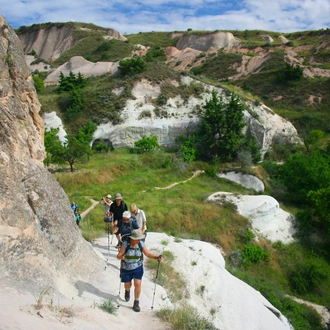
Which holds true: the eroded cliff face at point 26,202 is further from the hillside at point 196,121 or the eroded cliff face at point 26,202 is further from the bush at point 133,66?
the bush at point 133,66

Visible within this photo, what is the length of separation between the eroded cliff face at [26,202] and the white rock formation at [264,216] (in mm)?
13067

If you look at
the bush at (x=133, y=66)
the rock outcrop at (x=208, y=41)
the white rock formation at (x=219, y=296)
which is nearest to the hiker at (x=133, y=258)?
the white rock formation at (x=219, y=296)

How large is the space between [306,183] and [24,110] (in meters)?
19.5

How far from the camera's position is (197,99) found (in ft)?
102

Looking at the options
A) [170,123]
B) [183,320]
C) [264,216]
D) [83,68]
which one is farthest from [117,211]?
[83,68]

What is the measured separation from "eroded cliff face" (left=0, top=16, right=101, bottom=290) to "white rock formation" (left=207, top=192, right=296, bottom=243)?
13067mm

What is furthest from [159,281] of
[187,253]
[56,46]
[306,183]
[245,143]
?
[56,46]

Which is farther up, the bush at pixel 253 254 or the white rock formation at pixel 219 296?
the white rock formation at pixel 219 296

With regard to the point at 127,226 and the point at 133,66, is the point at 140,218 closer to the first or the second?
the point at 127,226

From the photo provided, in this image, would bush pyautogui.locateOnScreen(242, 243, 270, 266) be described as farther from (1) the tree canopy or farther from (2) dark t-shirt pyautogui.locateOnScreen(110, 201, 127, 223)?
(1) the tree canopy

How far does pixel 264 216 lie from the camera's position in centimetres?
1848

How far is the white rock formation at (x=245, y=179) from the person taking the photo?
2430 centimetres

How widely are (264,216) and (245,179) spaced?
6.37 metres

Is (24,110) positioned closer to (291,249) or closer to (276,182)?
(291,249)
